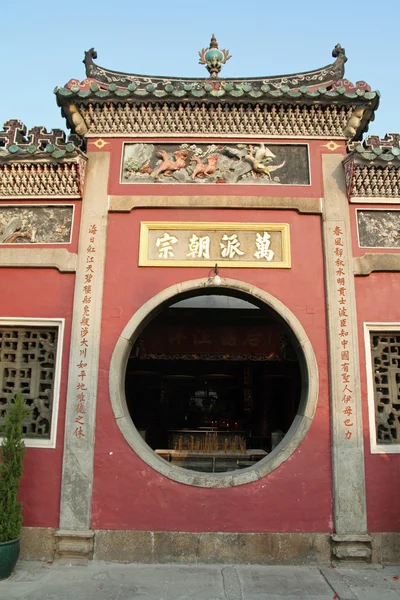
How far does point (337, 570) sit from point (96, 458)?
9.64ft

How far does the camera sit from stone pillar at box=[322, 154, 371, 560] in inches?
212

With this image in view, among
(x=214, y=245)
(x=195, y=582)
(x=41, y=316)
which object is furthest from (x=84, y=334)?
(x=195, y=582)

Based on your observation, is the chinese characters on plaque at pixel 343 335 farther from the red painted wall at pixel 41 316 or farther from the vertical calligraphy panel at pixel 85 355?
the red painted wall at pixel 41 316

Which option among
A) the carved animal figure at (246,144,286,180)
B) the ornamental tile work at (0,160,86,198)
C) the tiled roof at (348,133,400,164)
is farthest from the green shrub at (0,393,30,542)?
the tiled roof at (348,133,400,164)

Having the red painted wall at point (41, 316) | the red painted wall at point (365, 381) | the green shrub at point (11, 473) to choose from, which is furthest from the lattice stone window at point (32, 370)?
the red painted wall at point (365, 381)

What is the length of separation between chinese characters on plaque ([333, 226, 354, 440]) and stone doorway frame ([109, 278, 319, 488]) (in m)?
0.33

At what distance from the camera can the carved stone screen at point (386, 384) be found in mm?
5770

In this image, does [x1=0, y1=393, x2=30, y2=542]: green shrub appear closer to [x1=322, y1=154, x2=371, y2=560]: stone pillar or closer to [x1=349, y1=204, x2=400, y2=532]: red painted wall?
[x1=322, y1=154, x2=371, y2=560]: stone pillar

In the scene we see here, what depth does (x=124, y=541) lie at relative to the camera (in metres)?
5.39

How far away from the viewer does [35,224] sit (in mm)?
6359

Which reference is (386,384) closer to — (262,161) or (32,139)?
(262,161)

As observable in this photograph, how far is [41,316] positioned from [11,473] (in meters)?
1.90

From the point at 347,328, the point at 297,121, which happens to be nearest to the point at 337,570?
the point at 347,328

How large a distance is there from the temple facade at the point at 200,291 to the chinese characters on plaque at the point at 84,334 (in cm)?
2
